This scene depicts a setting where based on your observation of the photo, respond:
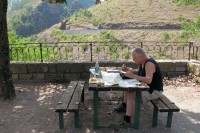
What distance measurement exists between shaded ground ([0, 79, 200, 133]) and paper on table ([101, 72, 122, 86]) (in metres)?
0.87

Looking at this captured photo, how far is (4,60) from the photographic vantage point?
19.6ft

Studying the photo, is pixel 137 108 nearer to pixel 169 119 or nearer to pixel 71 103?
pixel 169 119

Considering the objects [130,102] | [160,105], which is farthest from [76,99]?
[160,105]

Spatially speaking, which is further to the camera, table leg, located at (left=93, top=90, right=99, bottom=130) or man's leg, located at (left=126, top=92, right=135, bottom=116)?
man's leg, located at (left=126, top=92, right=135, bottom=116)

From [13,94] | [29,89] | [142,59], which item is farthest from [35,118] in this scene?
[142,59]

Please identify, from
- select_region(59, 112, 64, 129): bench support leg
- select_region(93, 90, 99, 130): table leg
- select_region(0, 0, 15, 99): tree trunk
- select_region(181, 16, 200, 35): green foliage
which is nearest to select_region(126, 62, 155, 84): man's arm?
select_region(93, 90, 99, 130): table leg

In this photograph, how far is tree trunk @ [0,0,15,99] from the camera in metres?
5.83

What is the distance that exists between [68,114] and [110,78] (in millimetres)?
1283

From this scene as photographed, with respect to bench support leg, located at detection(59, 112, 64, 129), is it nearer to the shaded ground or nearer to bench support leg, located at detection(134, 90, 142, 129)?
the shaded ground

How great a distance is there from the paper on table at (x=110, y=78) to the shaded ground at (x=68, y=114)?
2.85 ft

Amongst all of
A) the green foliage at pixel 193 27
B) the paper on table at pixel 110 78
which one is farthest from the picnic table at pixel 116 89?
the green foliage at pixel 193 27

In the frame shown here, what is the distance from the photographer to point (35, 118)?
5.25m

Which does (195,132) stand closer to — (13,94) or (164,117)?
(164,117)

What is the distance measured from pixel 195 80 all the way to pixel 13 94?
5025mm
